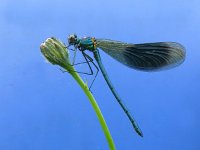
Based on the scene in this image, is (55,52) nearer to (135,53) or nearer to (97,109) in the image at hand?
(97,109)

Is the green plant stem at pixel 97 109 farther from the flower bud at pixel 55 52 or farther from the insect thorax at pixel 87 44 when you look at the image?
the insect thorax at pixel 87 44

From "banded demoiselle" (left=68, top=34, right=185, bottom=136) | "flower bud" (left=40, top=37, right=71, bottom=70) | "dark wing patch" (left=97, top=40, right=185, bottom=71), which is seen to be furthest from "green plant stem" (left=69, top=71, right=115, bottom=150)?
"dark wing patch" (left=97, top=40, right=185, bottom=71)

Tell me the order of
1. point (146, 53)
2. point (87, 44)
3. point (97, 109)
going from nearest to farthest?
point (97, 109)
point (87, 44)
point (146, 53)

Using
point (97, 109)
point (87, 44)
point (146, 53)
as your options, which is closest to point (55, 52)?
point (97, 109)

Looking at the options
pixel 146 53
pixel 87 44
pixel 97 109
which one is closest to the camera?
pixel 97 109

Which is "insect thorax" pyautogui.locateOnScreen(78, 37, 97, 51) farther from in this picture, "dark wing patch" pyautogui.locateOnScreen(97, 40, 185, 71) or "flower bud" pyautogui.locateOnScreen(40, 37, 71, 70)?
"flower bud" pyautogui.locateOnScreen(40, 37, 71, 70)

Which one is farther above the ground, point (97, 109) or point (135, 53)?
point (135, 53)

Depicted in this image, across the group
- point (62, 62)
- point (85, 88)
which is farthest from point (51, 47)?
point (85, 88)

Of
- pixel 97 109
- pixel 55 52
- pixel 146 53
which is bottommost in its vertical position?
pixel 97 109

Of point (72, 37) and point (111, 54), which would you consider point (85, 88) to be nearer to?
point (72, 37)
